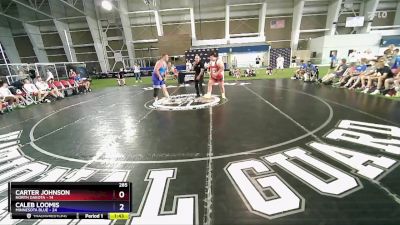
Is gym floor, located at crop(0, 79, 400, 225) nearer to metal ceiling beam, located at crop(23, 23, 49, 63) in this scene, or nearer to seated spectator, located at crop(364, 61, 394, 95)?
seated spectator, located at crop(364, 61, 394, 95)

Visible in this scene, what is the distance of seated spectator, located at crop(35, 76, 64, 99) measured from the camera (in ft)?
40.5

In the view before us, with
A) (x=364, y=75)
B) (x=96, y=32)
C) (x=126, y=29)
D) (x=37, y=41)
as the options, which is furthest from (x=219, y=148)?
(x=37, y=41)

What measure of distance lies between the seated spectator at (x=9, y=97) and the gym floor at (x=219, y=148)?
6.71 feet

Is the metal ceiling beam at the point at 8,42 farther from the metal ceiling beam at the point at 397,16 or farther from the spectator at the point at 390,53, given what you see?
the metal ceiling beam at the point at 397,16

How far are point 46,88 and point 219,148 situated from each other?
1256 centimetres

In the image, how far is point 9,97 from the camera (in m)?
10.5

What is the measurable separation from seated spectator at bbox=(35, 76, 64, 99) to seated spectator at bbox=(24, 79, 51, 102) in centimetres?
20

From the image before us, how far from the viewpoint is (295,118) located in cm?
611

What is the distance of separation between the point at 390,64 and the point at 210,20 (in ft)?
81.7

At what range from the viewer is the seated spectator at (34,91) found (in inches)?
463

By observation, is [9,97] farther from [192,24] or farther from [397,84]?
[192,24]

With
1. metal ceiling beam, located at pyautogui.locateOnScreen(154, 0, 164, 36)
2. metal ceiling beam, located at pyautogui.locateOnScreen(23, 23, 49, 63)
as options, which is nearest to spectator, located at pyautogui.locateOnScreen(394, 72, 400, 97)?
metal ceiling beam, located at pyautogui.locateOnScreen(154, 0, 164, 36)
